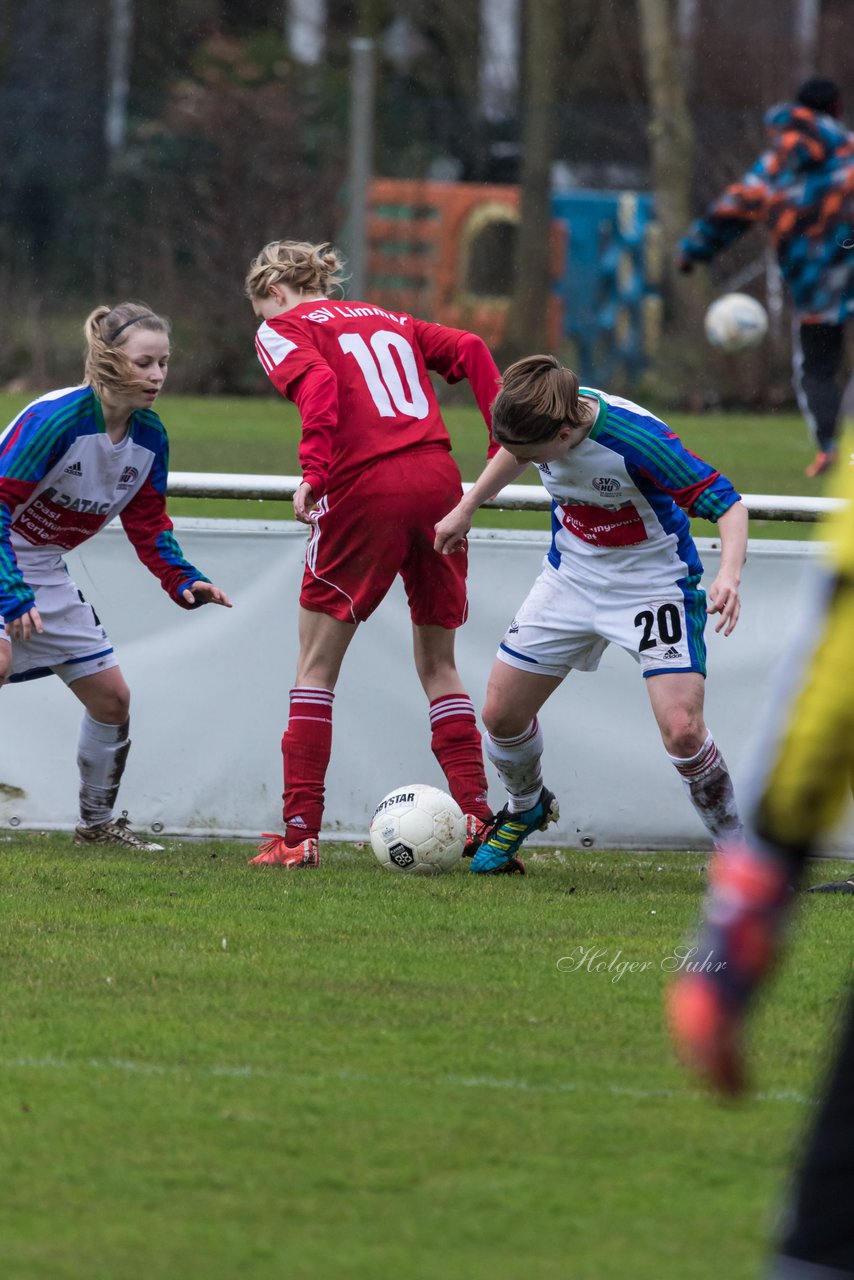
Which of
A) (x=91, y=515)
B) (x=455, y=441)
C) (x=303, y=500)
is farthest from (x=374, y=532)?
(x=455, y=441)

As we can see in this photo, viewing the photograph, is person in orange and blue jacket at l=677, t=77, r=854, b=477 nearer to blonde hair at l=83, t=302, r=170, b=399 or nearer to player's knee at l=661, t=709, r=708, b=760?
blonde hair at l=83, t=302, r=170, b=399

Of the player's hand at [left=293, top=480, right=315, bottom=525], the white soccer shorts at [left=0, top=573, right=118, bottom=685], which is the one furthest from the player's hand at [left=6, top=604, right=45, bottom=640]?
the player's hand at [left=293, top=480, right=315, bottom=525]

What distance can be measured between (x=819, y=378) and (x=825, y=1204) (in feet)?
34.6

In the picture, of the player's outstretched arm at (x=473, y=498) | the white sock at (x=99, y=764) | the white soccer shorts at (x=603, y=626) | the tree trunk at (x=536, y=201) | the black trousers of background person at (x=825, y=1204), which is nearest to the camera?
the black trousers of background person at (x=825, y=1204)

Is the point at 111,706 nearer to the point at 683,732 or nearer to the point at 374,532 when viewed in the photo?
the point at 374,532

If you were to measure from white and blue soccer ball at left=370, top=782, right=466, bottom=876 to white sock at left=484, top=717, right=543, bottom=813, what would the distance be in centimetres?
18

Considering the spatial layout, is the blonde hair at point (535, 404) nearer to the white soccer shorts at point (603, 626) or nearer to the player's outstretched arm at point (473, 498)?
the player's outstretched arm at point (473, 498)

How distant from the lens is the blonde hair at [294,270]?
6.24m

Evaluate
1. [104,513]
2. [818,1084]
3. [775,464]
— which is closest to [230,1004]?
[818,1084]

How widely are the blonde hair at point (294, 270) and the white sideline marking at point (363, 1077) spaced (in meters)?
3.05

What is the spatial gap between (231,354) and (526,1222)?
18630mm

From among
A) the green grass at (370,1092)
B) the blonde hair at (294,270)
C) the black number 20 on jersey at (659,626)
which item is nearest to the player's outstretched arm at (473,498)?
the black number 20 on jersey at (659,626)

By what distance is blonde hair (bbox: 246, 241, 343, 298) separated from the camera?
20.5ft

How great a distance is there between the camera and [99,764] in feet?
21.1
